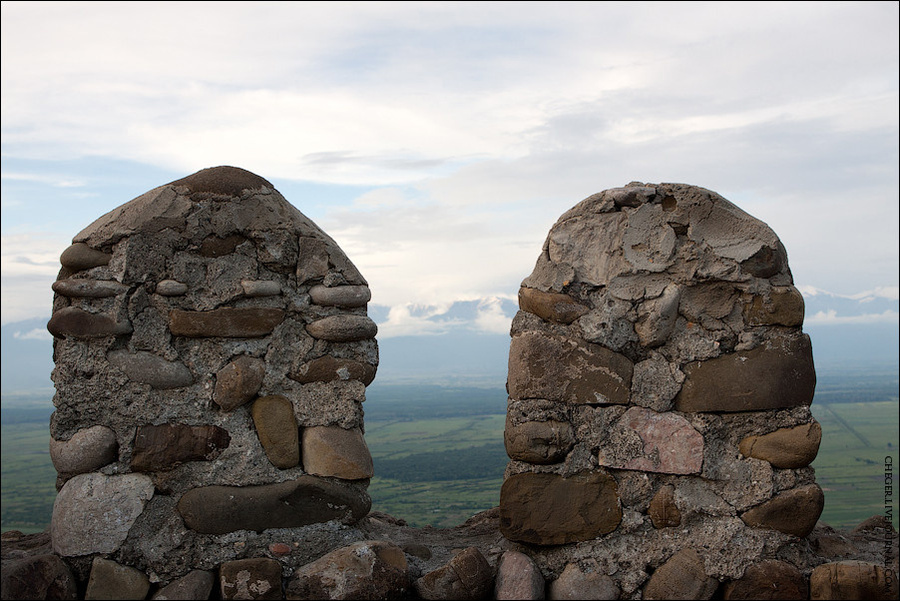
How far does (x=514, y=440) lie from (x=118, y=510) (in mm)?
1836

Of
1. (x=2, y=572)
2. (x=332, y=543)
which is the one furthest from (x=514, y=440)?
(x=2, y=572)

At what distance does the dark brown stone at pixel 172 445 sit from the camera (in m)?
3.38

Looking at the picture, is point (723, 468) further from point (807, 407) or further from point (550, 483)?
point (550, 483)

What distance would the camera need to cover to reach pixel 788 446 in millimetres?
3285

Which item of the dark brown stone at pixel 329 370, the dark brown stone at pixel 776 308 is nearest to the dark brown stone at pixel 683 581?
the dark brown stone at pixel 776 308

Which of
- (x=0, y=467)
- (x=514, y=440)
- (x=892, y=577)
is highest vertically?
(x=514, y=440)

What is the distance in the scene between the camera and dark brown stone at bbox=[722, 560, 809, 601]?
10.7 ft

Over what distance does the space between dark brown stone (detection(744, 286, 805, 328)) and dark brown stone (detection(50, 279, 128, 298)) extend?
293cm

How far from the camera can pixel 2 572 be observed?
3.09 meters

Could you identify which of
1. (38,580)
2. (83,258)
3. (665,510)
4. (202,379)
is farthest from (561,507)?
(83,258)

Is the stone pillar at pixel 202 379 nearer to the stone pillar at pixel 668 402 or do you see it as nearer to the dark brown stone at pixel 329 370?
the dark brown stone at pixel 329 370

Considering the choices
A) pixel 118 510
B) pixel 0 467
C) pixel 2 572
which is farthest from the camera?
→ pixel 0 467

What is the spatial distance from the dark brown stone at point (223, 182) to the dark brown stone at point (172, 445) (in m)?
1.14

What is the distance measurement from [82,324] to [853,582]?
3651mm
